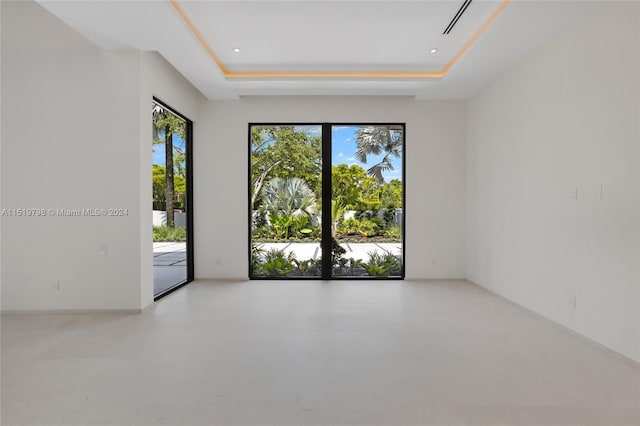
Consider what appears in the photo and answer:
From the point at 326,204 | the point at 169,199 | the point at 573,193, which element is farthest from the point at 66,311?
the point at 573,193

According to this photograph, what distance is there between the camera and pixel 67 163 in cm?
377

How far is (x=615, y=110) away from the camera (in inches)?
109

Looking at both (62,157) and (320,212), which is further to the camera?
(320,212)

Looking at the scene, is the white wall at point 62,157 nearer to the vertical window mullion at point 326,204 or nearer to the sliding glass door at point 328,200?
the sliding glass door at point 328,200

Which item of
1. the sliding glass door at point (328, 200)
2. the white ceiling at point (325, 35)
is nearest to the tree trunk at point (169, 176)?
the white ceiling at point (325, 35)

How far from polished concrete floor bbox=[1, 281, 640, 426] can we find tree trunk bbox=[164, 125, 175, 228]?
1400 mm

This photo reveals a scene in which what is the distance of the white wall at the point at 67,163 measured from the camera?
3748 millimetres

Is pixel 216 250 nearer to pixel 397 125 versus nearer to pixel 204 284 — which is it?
pixel 204 284

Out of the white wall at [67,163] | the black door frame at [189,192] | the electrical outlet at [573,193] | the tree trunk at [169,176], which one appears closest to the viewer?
the electrical outlet at [573,193]

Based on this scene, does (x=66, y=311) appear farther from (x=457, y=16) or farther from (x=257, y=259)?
(x=457, y=16)

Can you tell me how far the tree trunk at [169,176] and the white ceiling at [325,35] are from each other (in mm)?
866

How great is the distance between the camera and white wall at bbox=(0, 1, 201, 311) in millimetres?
3748

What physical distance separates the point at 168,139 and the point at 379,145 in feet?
10.8

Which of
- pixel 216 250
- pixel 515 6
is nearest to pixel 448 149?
pixel 515 6
